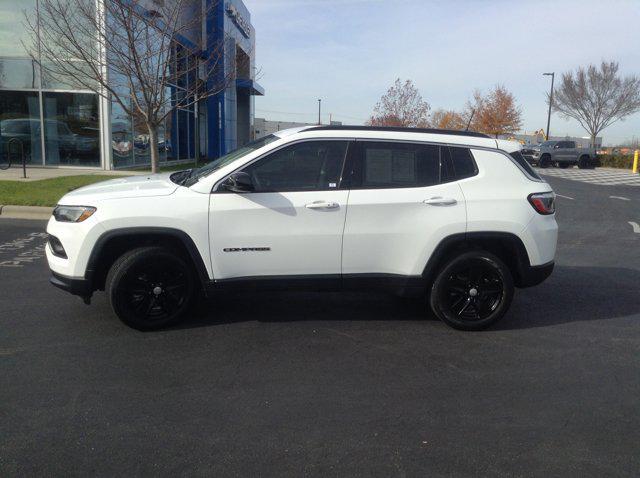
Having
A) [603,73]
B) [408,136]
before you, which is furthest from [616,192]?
[603,73]

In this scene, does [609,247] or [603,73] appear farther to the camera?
[603,73]

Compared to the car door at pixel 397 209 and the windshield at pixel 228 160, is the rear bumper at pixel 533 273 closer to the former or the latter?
the car door at pixel 397 209

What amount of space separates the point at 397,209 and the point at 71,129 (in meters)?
17.1

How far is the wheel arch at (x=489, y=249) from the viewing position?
200 inches

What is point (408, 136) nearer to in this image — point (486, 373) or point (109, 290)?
point (486, 373)

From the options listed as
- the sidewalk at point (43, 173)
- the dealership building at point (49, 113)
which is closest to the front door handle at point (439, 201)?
the sidewalk at point (43, 173)

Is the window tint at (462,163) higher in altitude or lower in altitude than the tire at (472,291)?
higher

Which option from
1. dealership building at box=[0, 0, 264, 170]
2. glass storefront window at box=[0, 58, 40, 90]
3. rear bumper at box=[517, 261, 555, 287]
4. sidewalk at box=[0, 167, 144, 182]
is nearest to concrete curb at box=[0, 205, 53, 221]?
sidewalk at box=[0, 167, 144, 182]

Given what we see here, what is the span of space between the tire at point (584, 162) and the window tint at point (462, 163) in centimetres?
3634

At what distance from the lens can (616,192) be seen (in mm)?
21031

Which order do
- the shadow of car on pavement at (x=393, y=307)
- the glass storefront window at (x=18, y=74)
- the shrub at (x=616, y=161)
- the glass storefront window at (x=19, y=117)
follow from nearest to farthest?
1. the shadow of car on pavement at (x=393, y=307)
2. the glass storefront window at (x=18, y=74)
3. the glass storefront window at (x=19, y=117)
4. the shrub at (x=616, y=161)

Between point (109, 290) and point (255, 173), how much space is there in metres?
1.54

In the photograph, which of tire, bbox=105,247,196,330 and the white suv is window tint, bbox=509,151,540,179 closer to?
the white suv

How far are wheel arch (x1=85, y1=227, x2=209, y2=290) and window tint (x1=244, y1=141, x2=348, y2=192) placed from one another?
0.77 meters
